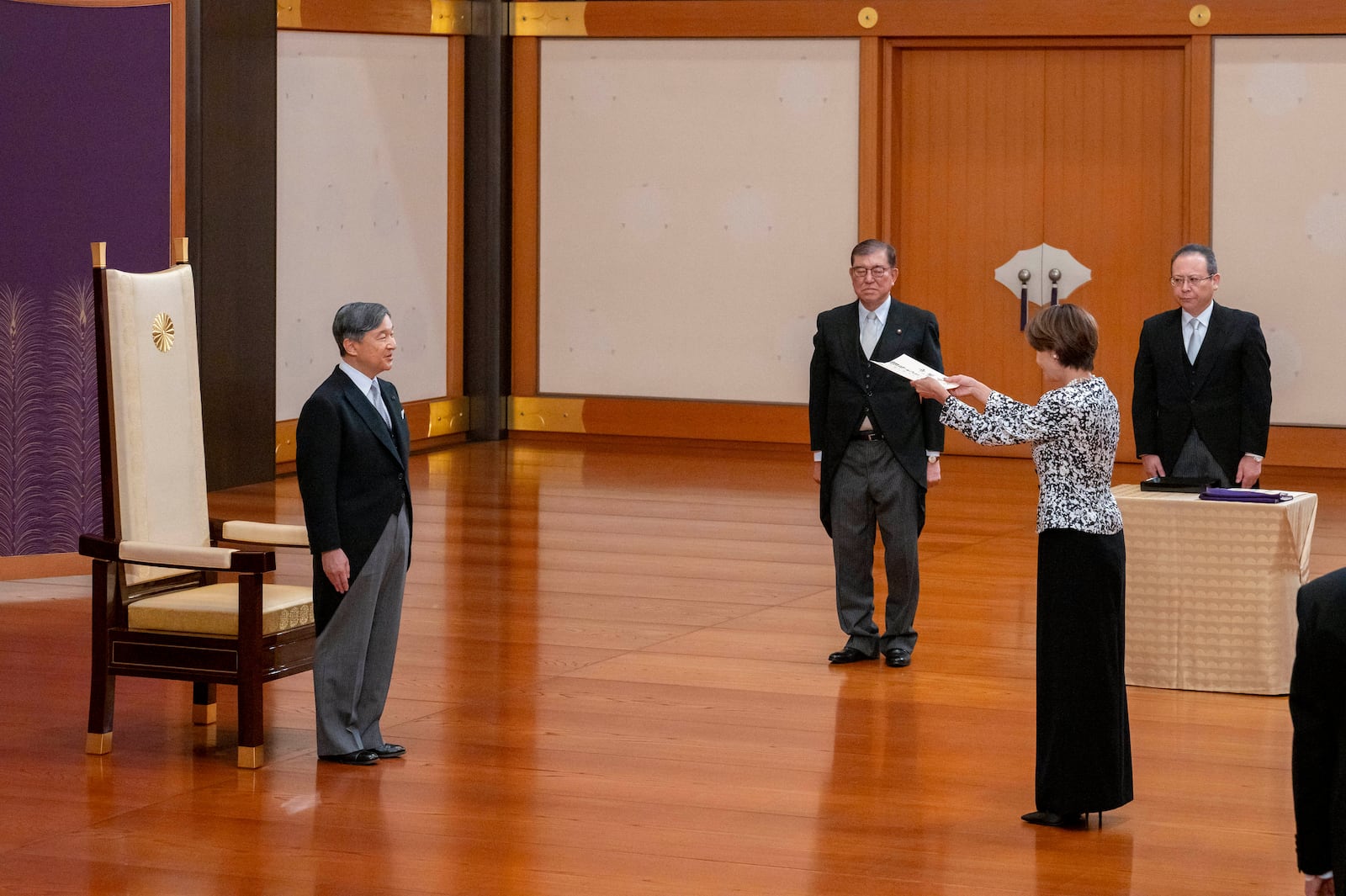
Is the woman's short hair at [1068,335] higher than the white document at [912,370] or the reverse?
higher

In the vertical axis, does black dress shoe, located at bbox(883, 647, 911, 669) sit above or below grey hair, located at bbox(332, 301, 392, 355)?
below

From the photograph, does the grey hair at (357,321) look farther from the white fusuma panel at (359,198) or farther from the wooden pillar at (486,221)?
the wooden pillar at (486,221)

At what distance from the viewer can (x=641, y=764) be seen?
488 centimetres

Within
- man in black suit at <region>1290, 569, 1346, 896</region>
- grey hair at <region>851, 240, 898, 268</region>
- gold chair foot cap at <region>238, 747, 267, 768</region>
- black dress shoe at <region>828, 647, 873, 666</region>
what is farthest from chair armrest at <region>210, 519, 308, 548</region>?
man in black suit at <region>1290, 569, 1346, 896</region>

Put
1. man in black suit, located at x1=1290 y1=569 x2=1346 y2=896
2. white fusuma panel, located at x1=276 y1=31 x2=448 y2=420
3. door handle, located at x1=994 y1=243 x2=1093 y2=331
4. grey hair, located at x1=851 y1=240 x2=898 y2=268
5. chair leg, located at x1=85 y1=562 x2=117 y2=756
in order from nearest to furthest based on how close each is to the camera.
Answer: man in black suit, located at x1=1290 y1=569 x2=1346 y2=896 < chair leg, located at x1=85 y1=562 x2=117 y2=756 < grey hair, located at x1=851 y1=240 x2=898 y2=268 < white fusuma panel, located at x1=276 y1=31 x2=448 y2=420 < door handle, located at x1=994 y1=243 x2=1093 y2=331

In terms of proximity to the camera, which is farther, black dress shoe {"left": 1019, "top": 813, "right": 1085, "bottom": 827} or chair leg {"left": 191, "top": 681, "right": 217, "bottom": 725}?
chair leg {"left": 191, "top": 681, "right": 217, "bottom": 725}

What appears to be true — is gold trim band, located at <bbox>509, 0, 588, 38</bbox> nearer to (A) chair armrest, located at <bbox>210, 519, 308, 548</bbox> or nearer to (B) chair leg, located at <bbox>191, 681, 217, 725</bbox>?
(A) chair armrest, located at <bbox>210, 519, 308, 548</bbox>

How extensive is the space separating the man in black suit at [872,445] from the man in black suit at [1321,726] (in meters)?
3.59

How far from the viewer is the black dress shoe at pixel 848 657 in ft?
20.0

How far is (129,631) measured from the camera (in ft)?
16.2

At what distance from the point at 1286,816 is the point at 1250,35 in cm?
757

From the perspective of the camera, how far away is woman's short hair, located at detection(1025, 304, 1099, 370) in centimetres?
423

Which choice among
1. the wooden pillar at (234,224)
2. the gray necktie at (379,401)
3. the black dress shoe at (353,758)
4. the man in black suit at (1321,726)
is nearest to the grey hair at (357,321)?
the gray necktie at (379,401)

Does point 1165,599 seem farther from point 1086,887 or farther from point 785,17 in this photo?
point 785,17
